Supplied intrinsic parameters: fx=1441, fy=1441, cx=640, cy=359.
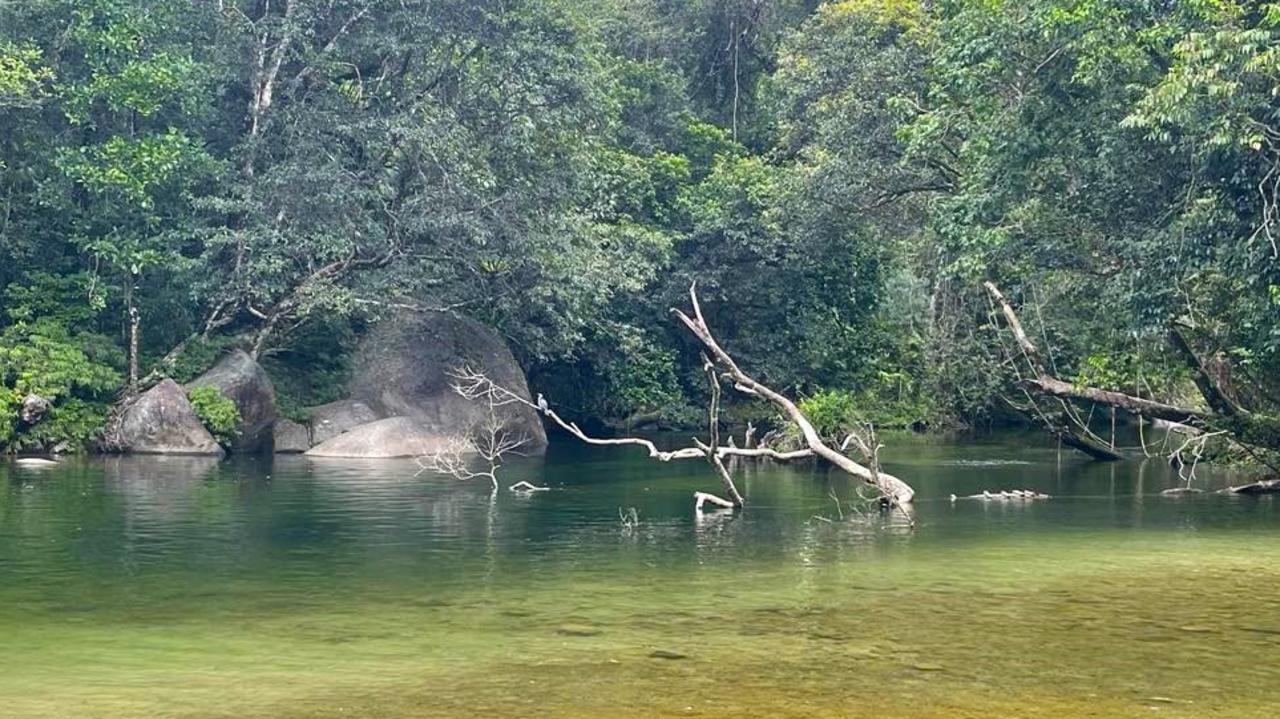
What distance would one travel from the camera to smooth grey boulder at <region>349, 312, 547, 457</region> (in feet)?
122

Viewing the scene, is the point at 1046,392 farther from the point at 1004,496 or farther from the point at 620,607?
the point at 620,607

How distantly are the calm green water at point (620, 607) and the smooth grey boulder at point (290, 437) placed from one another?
35.2 feet

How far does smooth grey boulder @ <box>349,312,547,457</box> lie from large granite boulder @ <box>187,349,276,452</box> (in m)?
3.05

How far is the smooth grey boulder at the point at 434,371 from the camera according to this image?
37.2 m

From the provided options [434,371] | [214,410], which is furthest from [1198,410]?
[214,410]

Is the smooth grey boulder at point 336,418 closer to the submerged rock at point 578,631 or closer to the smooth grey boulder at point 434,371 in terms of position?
the smooth grey boulder at point 434,371

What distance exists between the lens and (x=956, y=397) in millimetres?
40031

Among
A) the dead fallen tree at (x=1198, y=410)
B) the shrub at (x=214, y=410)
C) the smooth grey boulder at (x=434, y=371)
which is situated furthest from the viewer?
the smooth grey boulder at (x=434, y=371)

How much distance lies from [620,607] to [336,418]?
2404 centimetres

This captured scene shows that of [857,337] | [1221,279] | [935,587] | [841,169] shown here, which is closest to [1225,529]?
[1221,279]

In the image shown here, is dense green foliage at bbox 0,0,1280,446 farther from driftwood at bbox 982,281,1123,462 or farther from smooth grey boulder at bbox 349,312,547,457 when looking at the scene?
driftwood at bbox 982,281,1123,462

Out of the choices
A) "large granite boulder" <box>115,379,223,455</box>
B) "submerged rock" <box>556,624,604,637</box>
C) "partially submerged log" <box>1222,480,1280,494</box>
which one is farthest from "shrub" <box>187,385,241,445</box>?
"submerged rock" <box>556,624,604,637</box>

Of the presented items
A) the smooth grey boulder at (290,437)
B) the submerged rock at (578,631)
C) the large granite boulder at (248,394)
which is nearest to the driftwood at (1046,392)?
the submerged rock at (578,631)

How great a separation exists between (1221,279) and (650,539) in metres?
11.2
